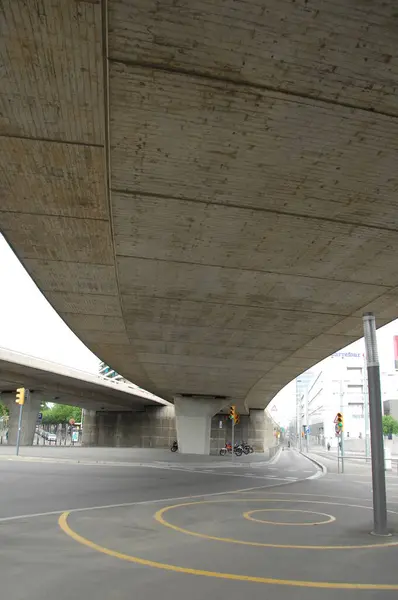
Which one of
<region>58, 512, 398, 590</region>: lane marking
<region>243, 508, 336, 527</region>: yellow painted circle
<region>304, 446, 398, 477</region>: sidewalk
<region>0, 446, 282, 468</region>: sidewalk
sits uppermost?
<region>58, 512, 398, 590</region>: lane marking

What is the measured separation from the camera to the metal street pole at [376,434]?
9.11 m

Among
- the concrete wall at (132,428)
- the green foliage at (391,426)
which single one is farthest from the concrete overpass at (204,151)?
the green foliage at (391,426)

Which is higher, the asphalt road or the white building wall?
the white building wall

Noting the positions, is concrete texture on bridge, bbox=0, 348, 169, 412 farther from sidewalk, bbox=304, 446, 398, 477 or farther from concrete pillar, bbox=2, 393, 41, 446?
sidewalk, bbox=304, 446, 398, 477

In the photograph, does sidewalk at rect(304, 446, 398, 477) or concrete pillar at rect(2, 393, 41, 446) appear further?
concrete pillar at rect(2, 393, 41, 446)

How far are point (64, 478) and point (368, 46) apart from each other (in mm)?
17220

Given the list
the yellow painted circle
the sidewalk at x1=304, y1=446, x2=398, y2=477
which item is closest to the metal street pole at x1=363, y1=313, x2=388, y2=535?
the yellow painted circle

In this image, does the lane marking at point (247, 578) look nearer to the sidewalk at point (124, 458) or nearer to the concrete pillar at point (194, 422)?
the sidewalk at point (124, 458)

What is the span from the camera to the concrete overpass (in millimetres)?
5121

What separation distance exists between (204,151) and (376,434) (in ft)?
20.1

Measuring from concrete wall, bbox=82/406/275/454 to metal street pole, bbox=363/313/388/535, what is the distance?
181ft

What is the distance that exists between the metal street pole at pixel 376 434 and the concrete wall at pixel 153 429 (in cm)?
5509

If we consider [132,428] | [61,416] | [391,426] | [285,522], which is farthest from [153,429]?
[285,522]

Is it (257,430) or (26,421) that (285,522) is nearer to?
(26,421)
